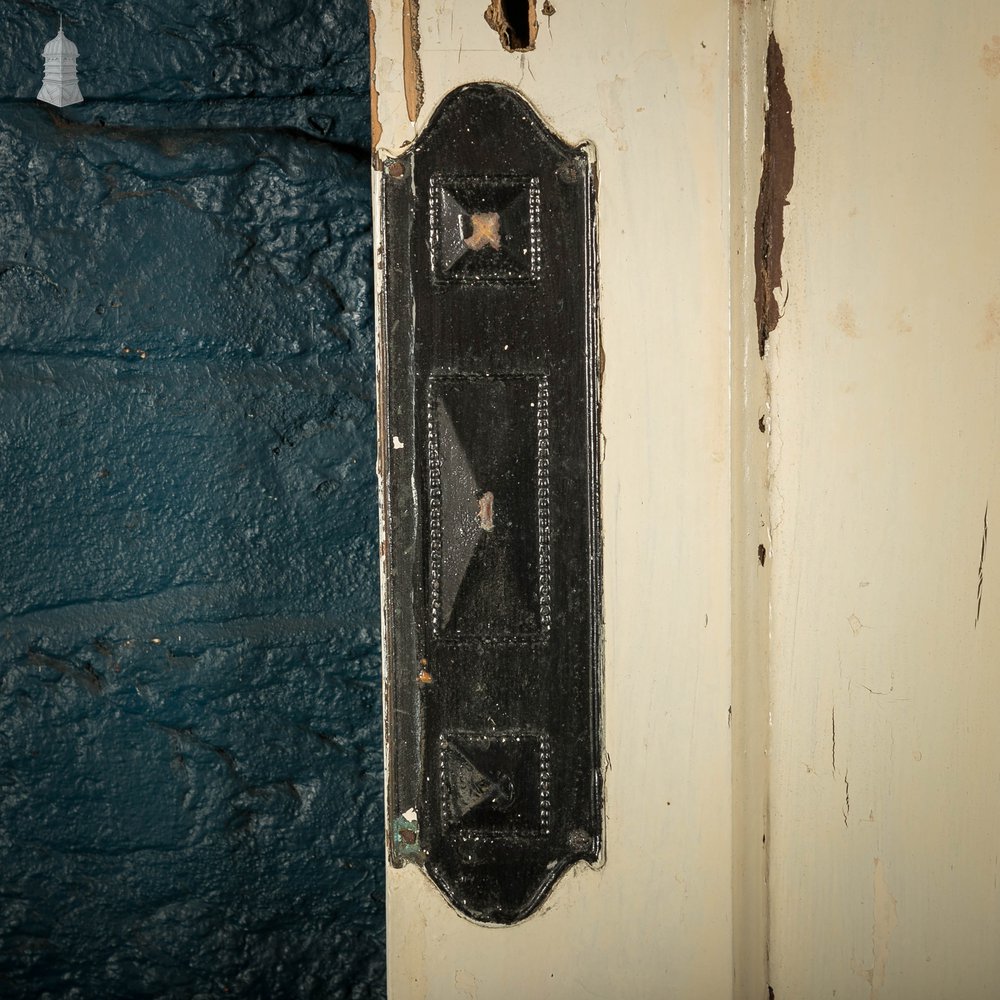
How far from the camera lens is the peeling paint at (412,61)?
0.51 meters

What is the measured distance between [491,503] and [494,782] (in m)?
0.18

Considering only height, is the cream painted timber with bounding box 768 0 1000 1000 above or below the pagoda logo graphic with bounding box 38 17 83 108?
below

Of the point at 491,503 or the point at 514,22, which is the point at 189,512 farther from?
the point at 514,22

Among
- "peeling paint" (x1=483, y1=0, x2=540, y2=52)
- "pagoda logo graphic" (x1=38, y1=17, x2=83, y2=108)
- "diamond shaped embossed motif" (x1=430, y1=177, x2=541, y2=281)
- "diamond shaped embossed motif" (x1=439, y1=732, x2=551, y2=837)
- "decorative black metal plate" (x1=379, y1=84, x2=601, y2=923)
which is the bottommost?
"diamond shaped embossed motif" (x1=439, y1=732, x2=551, y2=837)

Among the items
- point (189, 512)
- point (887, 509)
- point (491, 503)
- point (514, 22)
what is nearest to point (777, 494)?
point (887, 509)

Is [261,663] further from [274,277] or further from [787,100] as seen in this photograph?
[787,100]

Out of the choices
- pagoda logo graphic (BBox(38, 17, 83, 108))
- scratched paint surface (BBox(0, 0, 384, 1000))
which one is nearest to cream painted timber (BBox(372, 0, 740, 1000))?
scratched paint surface (BBox(0, 0, 384, 1000))

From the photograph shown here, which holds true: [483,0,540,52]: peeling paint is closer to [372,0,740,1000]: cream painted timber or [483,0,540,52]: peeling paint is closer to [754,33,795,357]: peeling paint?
[372,0,740,1000]: cream painted timber

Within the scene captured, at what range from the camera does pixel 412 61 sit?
52 cm

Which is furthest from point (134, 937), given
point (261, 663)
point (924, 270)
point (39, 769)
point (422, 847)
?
point (924, 270)

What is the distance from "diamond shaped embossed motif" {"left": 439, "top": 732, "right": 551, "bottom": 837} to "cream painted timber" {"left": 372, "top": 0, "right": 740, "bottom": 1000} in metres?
0.05

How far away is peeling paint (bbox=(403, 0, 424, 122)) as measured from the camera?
0.51 m

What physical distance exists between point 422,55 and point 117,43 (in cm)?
41

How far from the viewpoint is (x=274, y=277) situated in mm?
781
